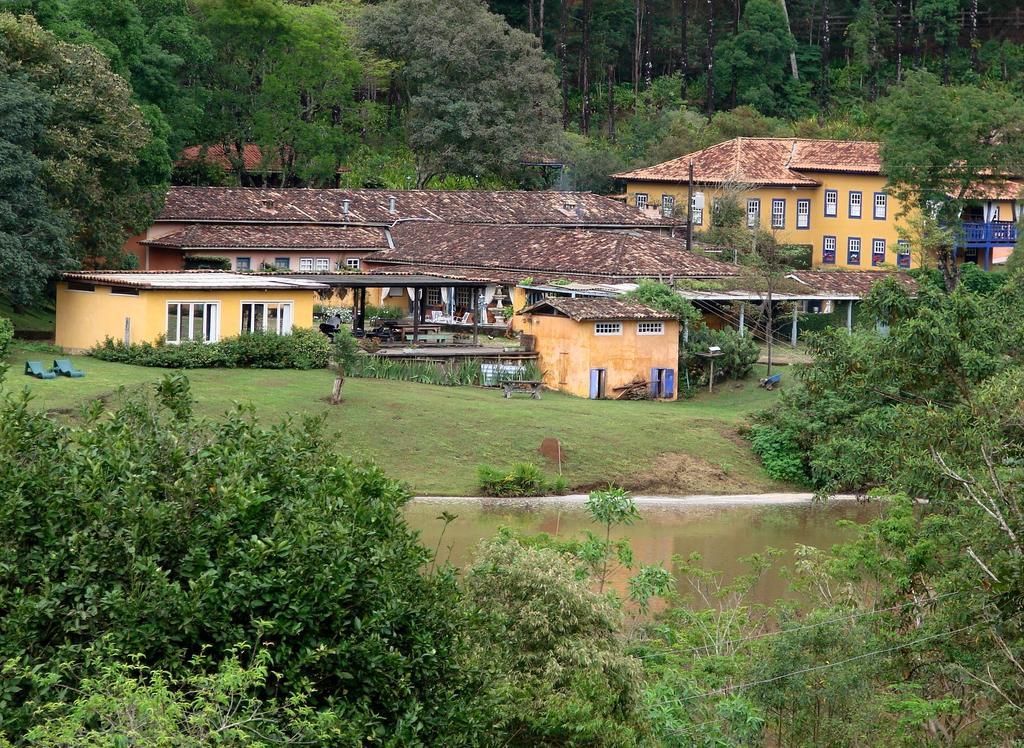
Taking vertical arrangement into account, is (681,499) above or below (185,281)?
below

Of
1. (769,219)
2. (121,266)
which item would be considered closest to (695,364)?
(121,266)

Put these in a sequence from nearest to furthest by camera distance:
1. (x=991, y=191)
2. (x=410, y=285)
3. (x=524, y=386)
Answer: (x=524, y=386) < (x=410, y=285) < (x=991, y=191)

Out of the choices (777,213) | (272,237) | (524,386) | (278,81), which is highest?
(278,81)

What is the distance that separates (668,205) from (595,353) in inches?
1009

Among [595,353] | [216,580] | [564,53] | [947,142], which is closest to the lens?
[216,580]

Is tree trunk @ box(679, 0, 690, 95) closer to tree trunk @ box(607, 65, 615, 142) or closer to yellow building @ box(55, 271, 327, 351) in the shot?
tree trunk @ box(607, 65, 615, 142)

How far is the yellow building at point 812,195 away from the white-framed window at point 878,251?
39mm

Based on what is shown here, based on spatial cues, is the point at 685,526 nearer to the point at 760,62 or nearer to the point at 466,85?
the point at 466,85

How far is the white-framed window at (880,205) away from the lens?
2360 inches

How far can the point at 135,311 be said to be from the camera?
37.6m

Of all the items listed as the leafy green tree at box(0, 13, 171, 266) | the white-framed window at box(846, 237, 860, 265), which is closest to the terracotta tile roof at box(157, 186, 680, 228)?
the white-framed window at box(846, 237, 860, 265)

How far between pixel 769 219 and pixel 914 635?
45.3 m

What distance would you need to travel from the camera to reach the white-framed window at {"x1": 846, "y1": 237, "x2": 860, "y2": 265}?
60.7m

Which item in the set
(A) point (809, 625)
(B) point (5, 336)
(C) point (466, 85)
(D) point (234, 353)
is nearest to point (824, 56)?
(C) point (466, 85)
